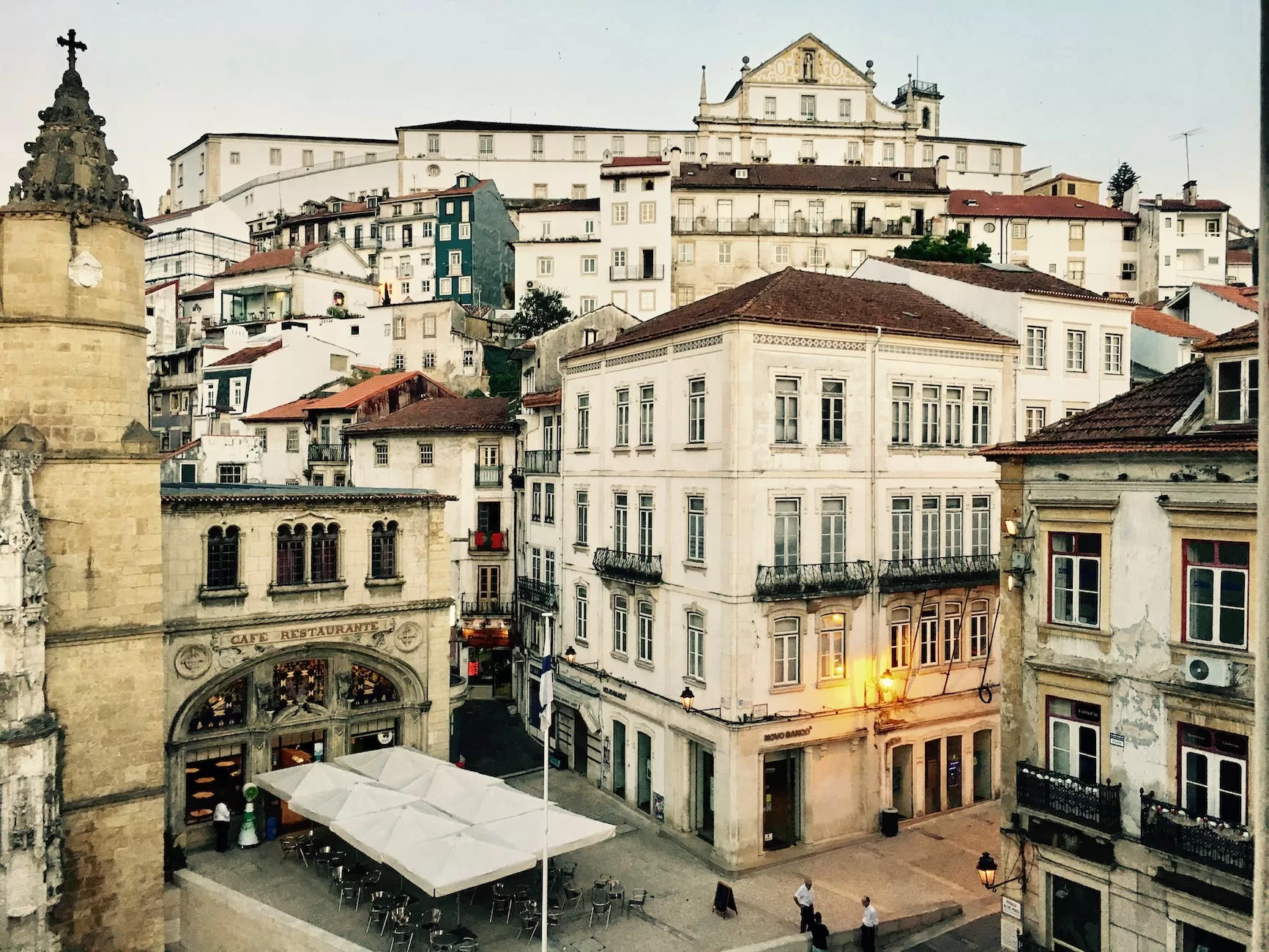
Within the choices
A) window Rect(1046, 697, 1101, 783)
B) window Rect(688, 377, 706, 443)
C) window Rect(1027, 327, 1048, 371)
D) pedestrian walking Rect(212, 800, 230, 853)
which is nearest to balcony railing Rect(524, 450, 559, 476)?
window Rect(688, 377, 706, 443)

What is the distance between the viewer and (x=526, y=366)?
132ft

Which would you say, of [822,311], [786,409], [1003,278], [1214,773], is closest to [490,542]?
[786,409]

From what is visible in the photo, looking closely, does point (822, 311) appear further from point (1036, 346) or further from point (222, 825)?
point (222, 825)

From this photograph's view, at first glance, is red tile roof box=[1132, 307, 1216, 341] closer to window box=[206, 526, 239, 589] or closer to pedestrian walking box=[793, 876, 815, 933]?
pedestrian walking box=[793, 876, 815, 933]

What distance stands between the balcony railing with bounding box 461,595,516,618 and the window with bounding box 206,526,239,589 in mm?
17333

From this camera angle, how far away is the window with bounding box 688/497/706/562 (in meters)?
26.0

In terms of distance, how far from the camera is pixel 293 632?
25.8m

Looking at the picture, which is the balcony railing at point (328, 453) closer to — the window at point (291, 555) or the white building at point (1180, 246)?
the window at point (291, 555)

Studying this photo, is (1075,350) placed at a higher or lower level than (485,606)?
higher

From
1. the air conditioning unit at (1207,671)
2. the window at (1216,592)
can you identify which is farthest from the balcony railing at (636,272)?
the air conditioning unit at (1207,671)

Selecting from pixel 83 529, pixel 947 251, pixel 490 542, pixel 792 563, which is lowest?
pixel 490 542

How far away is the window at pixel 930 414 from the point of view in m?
28.2

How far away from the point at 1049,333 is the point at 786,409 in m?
10.4

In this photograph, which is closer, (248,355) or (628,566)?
(628,566)
